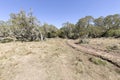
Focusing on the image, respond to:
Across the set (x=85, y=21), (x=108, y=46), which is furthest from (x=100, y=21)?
(x=108, y=46)

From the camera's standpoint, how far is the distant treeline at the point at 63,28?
19.7m

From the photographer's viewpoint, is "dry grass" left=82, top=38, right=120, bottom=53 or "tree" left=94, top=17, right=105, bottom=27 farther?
"tree" left=94, top=17, right=105, bottom=27

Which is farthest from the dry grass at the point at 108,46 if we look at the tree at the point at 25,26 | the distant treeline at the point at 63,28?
the tree at the point at 25,26

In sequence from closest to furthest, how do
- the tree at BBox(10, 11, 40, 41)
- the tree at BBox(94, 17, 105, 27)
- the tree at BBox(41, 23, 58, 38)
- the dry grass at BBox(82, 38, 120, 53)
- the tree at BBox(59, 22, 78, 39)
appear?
the dry grass at BBox(82, 38, 120, 53), the tree at BBox(10, 11, 40, 41), the tree at BBox(94, 17, 105, 27), the tree at BBox(59, 22, 78, 39), the tree at BBox(41, 23, 58, 38)

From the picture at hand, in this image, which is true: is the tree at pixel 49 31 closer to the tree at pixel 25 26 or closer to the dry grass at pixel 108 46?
the tree at pixel 25 26

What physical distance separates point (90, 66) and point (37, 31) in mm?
16391

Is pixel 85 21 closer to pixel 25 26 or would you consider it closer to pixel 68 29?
pixel 68 29

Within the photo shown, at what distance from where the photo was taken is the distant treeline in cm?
1967

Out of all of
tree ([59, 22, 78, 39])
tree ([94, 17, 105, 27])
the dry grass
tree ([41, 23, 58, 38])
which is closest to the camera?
the dry grass

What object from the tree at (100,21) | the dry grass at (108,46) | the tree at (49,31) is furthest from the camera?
the tree at (49,31)

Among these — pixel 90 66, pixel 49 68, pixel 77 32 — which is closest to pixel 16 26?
pixel 49 68

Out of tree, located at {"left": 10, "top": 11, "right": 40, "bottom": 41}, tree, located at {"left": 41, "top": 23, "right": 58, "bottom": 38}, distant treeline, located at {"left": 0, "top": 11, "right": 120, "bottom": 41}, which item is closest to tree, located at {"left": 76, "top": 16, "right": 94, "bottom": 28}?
distant treeline, located at {"left": 0, "top": 11, "right": 120, "bottom": 41}

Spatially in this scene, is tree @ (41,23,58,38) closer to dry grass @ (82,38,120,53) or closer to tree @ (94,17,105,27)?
tree @ (94,17,105,27)

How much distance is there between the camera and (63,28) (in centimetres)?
4322
